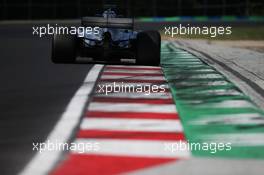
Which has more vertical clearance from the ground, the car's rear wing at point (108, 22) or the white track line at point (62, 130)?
the car's rear wing at point (108, 22)

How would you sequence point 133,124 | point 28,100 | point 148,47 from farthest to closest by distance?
point 148,47, point 28,100, point 133,124

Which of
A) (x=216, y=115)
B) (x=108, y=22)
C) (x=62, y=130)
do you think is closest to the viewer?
(x=62, y=130)

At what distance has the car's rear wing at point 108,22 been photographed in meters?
12.4

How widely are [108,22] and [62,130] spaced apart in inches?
247

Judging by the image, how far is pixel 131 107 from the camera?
7.97 metres

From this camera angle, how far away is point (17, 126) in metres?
6.61

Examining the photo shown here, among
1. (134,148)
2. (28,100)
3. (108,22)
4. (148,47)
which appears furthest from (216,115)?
(108,22)

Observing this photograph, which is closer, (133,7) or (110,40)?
(110,40)

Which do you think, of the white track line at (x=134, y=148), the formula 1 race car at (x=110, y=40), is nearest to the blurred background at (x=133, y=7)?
the formula 1 race car at (x=110, y=40)

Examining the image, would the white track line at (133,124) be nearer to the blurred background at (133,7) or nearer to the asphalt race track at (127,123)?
the asphalt race track at (127,123)

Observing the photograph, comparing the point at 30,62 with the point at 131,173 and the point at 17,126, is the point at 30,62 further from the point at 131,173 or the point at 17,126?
the point at 131,173

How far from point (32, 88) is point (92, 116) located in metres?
2.38

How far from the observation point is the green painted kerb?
19.3 feet

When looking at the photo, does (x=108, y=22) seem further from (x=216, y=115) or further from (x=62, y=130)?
(x=62, y=130)
